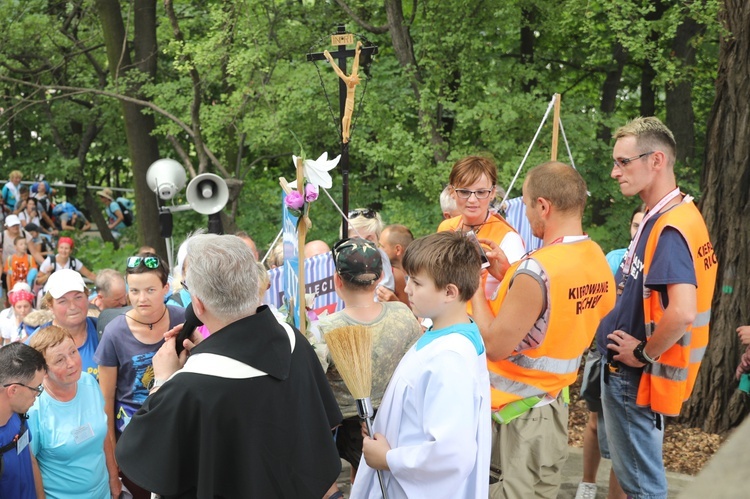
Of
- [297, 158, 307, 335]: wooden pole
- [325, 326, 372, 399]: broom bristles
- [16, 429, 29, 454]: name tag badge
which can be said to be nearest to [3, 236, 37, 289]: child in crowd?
[16, 429, 29, 454]: name tag badge

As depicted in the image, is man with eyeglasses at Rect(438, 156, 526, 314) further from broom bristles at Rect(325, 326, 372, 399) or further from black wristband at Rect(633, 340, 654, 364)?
broom bristles at Rect(325, 326, 372, 399)

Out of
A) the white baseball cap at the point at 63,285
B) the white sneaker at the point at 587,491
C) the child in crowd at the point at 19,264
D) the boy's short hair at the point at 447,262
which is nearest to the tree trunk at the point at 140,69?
the child in crowd at the point at 19,264

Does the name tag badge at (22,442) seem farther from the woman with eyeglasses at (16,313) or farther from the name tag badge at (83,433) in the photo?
the woman with eyeglasses at (16,313)

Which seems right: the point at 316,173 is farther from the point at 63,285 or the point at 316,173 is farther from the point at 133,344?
the point at 63,285

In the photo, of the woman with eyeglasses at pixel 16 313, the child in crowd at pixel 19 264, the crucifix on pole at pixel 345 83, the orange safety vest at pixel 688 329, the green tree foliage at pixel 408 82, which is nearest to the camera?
the orange safety vest at pixel 688 329

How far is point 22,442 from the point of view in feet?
11.8

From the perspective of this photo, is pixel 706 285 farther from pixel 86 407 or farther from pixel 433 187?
pixel 433 187

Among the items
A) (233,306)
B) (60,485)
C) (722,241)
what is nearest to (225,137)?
(722,241)

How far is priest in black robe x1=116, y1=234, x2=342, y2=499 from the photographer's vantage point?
8.02 feet

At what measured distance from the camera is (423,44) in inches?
386

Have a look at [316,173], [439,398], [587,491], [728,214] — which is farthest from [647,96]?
[439,398]

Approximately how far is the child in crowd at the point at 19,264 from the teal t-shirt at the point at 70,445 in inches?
327

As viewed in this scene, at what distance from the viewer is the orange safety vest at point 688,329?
3.75 m

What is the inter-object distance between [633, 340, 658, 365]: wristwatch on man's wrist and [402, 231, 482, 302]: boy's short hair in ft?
4.36
